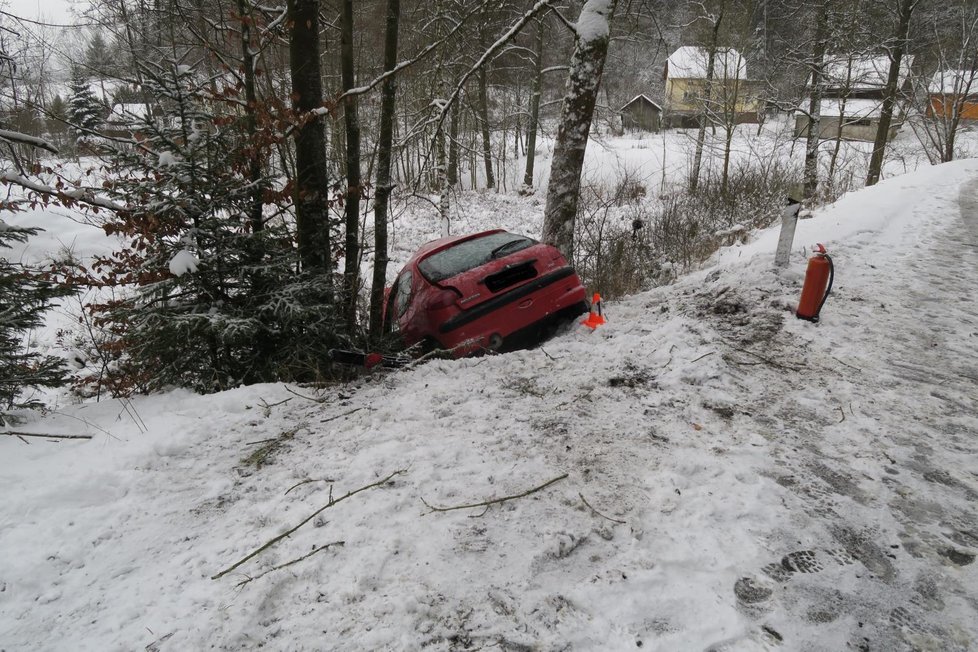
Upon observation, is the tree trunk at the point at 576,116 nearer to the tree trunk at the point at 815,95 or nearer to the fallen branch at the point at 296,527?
the fallen branch at the point at 296,527

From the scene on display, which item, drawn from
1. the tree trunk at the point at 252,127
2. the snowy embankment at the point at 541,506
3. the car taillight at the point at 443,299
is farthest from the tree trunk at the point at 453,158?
the snowy embankment at the point at 541,506

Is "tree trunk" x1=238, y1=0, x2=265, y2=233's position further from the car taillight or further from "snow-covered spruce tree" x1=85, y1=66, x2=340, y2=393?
the car taillight

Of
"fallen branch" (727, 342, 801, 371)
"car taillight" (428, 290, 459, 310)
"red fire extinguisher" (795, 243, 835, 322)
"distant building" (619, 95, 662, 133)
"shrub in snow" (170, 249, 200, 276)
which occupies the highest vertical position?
"distant building" (619, 95, 662, 133)

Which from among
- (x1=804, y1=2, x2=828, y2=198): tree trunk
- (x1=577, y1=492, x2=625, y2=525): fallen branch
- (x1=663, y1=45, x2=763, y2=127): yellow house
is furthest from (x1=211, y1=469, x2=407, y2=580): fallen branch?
(x1=663, y1=45, x2=763, y2=127): yellow house

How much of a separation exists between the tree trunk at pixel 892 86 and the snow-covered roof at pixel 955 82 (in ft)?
4.49

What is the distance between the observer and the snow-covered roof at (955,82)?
1653 centimetres

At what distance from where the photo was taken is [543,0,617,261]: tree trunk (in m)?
7.05

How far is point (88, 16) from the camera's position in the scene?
622 cm

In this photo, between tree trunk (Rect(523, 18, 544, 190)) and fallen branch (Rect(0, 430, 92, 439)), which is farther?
tree trunk (Rect(523, 18, 544, 190))

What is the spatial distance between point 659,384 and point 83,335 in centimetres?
1197

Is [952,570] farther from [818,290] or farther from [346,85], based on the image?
[346,85]

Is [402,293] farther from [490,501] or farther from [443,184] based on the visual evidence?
[443,184]

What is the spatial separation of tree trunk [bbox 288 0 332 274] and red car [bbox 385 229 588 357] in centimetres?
105

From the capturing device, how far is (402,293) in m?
5.77
